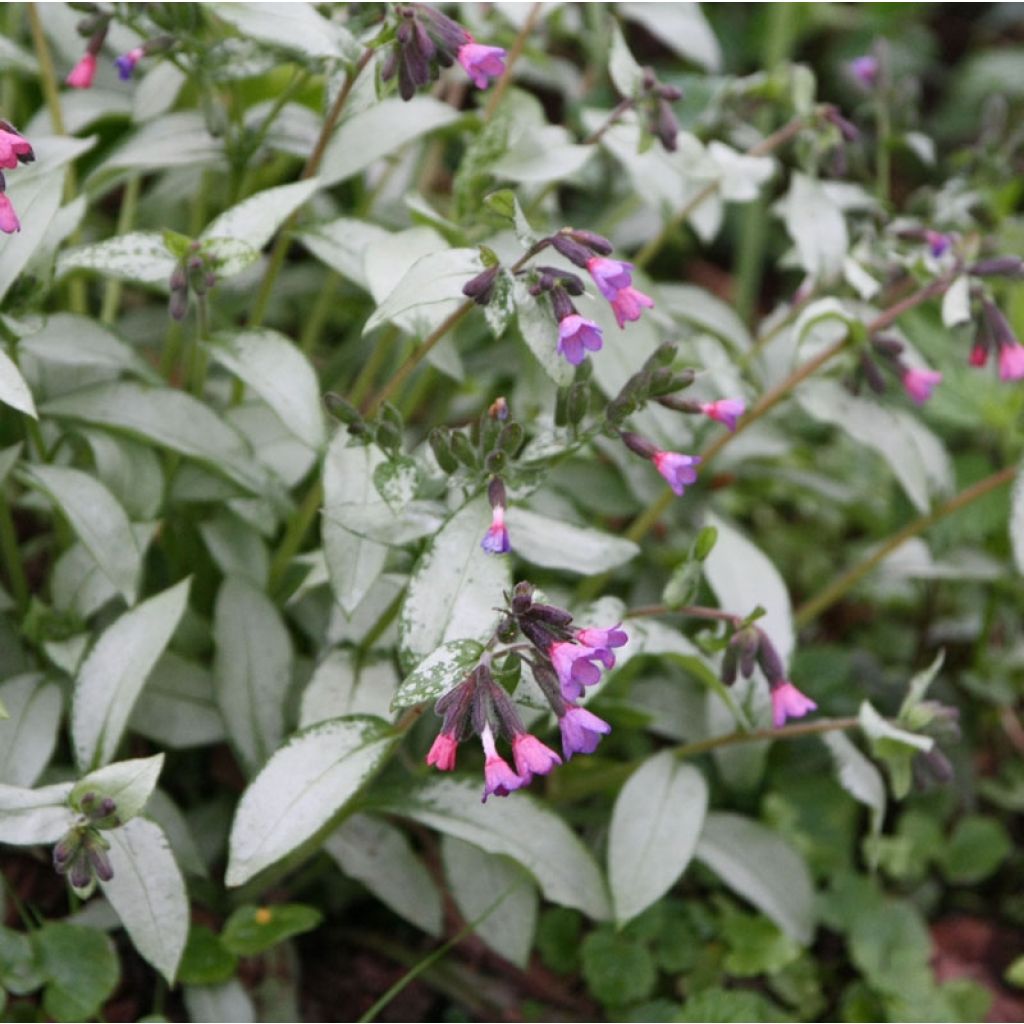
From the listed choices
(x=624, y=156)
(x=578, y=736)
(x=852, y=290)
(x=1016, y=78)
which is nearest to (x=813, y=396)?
(x=852, y=290)

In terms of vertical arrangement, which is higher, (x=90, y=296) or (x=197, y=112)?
(x=197, y=112)

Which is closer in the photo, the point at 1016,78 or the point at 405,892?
the point at 405,892

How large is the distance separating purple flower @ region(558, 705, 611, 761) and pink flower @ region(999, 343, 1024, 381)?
103 cm

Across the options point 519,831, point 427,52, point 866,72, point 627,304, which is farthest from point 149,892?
point 866,72

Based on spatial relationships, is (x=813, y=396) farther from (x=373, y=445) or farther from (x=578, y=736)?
(x=578, y=736)

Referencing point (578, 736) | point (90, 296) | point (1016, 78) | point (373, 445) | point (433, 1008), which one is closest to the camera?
point (578, 736)

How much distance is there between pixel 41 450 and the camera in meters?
2.09

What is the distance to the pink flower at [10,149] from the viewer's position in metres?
1.62

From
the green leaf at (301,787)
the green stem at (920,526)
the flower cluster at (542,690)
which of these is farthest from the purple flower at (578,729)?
the green stem at (920,526)

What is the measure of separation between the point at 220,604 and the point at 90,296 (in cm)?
112

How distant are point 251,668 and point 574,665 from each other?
779 mm

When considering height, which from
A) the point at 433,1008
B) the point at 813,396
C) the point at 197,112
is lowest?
the point at 433,1008

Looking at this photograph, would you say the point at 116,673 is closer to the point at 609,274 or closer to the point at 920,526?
the point at 609,274

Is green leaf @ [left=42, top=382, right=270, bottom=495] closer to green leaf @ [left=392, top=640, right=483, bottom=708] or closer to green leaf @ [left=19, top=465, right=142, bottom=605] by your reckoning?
green leaf @ [left=19, top=465, right=142, bottom=605]
